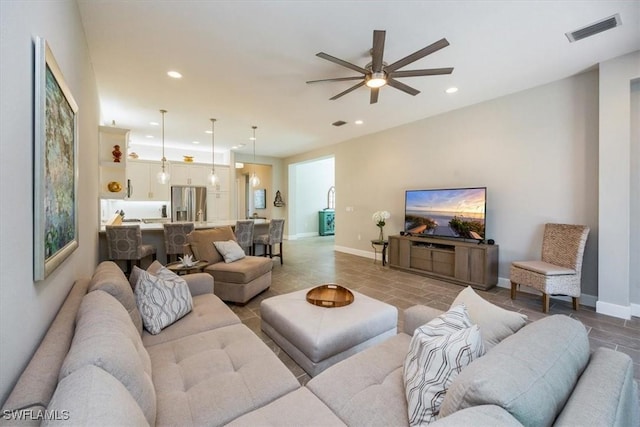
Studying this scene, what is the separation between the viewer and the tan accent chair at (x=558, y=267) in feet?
10.4

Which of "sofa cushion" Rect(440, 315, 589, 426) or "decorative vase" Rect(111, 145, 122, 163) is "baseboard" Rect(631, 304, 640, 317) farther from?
"decorative vase" Rect(111, 145, 122, 163)

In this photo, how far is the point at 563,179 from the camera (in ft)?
11.8

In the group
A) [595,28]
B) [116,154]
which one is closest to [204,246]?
[116,154]

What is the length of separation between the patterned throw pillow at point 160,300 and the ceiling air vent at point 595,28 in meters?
4.25

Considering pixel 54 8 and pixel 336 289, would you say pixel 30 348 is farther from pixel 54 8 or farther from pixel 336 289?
pixel 336 289

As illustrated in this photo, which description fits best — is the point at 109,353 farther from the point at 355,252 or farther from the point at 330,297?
the point at 355,252

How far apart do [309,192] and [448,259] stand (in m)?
6.35

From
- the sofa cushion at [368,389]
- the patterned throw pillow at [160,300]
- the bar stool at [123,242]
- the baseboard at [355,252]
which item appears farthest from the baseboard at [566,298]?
the bar stool at [123,242]

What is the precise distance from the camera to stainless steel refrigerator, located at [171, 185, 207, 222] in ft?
24.3

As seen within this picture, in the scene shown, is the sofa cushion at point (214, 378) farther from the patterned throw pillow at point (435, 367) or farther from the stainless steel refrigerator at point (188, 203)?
the stainless steel refrigerator at point (188, 203)

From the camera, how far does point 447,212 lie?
4574 millimetres

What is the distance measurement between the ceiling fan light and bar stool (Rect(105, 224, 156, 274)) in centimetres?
380

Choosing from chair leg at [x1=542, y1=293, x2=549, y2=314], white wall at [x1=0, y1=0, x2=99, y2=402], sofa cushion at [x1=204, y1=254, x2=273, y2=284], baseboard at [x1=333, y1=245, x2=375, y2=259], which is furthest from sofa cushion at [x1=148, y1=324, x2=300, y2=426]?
baseboard at [x1=333, y1=245, x2=375, y2=259]

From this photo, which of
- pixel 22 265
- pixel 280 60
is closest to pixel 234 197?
pixel 280 60
